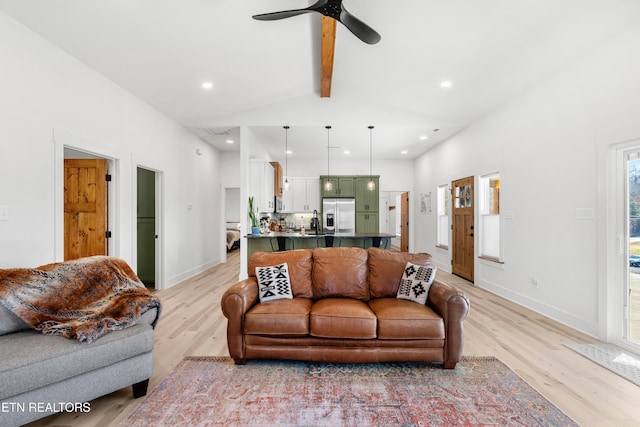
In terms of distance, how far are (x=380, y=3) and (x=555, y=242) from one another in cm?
339

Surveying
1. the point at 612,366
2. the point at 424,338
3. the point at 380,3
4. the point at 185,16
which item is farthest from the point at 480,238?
the point at 185,16

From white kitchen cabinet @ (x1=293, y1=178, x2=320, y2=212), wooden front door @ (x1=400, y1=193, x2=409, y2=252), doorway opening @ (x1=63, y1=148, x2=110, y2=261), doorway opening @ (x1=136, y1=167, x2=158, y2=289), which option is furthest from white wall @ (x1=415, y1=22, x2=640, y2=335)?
doorway opening @ (x1=136, y1=167, x2=158, y2=289)

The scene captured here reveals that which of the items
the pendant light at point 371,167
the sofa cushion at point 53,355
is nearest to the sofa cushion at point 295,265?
the sofa cushion at point 53,355

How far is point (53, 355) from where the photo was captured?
1.64 meters

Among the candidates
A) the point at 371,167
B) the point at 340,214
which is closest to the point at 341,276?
the point at 340,214

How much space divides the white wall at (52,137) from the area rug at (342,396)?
1946mm

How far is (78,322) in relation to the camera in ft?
6.22

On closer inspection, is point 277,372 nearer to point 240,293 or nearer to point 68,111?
point 240,293

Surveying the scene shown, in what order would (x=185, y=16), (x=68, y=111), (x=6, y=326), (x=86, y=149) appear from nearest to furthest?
1. (x=6, y=326)
2. (x=185, y=16)
3. (x=68, y=111)
4. (x=86, y=149)

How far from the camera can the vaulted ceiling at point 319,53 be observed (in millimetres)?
2705

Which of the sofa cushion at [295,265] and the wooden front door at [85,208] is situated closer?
the sofa cushion at [295,265]

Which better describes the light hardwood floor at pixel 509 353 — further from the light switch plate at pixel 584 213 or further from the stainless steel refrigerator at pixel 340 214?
the stainless steel refrigerator at pixel 340 214

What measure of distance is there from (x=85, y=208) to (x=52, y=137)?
1316 mm

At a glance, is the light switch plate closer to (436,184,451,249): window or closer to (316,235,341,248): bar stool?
(316,235,341,248): bar stool
